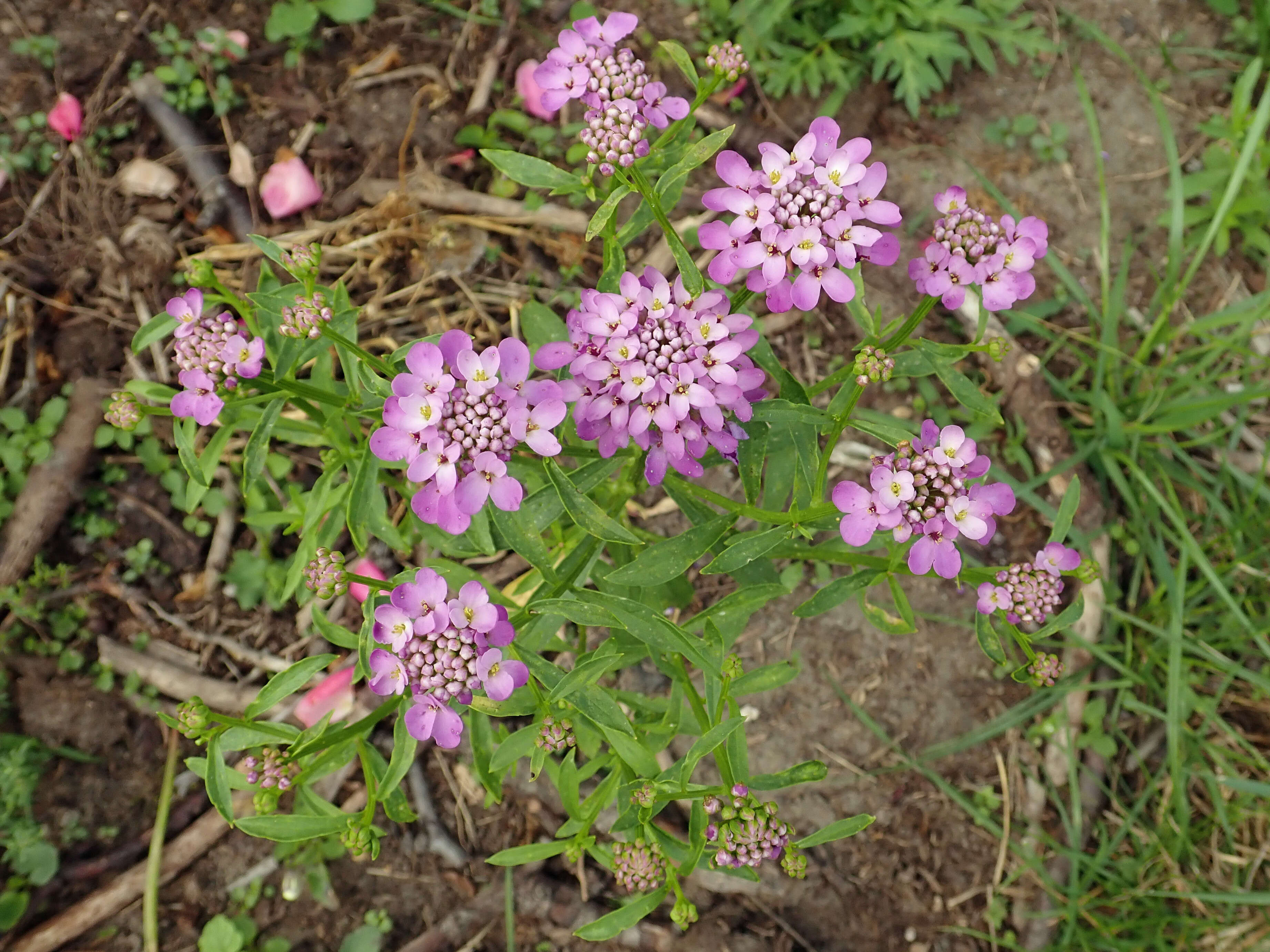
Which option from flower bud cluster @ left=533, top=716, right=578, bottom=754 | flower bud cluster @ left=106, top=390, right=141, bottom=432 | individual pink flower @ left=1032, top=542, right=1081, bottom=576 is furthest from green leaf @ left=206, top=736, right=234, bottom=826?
individual pink flower @ left=1032, top=542, right=1081, bottom=576

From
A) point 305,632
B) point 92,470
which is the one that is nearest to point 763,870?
point 305,632

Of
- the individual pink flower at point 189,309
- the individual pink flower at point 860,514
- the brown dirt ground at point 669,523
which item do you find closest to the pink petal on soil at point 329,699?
the brown dirt ground at point 669,523

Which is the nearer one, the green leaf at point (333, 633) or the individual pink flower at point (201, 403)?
the individual pink flower at point (201, 403)

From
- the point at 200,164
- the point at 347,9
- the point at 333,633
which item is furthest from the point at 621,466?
the point at 347,9

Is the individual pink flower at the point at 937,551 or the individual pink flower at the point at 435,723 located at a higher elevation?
the individual pink flower at the point at 937,551

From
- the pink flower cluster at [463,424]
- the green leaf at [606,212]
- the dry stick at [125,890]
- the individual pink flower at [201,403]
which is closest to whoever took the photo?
the pink flower cluster at [463,424]

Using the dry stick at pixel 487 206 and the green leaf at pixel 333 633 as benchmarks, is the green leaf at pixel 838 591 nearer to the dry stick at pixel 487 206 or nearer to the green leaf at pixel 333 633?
the green leaf at pixel 333 633

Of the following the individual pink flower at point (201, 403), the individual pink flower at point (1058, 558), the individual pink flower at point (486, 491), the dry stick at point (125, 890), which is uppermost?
the individual pink flower at point (201, 403)
